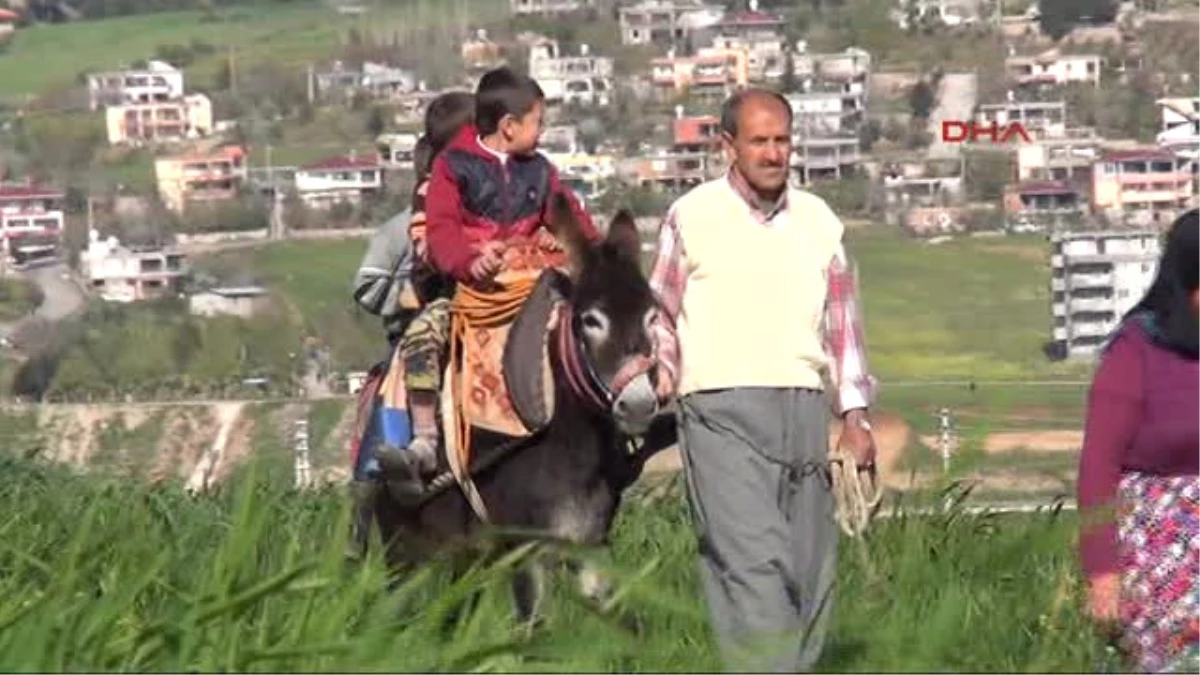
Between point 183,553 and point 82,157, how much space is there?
52.0 metres

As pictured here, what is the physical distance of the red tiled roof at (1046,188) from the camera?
51.6 metres

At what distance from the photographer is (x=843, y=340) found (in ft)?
26.2

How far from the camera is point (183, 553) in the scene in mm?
8094

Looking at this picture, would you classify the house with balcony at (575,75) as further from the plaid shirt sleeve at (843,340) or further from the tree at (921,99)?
the plaid shirt sleeve at (843,340)

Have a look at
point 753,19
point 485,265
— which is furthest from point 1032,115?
point 485,265

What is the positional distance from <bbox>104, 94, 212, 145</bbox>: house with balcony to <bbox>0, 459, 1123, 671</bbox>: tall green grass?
2026 inches

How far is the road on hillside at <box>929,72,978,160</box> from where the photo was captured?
58.3 m

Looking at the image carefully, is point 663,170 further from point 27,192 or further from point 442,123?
point 442,123

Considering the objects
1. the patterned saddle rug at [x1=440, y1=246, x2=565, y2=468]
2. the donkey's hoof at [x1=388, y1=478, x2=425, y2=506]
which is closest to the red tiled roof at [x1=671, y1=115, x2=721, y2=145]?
the donkey's hoof at [x1=388, y1=478, x2=425, y2=506]

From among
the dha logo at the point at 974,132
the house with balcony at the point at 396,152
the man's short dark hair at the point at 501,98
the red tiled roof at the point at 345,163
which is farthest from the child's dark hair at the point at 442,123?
the dha logo at the point at 974,132

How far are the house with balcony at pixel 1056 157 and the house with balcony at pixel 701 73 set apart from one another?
519cm

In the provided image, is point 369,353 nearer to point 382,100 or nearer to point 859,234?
point 859,234

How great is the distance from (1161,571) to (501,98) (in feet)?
8.17

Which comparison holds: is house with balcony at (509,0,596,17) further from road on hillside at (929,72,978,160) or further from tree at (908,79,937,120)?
road on hillside at (929,72,978,160)
